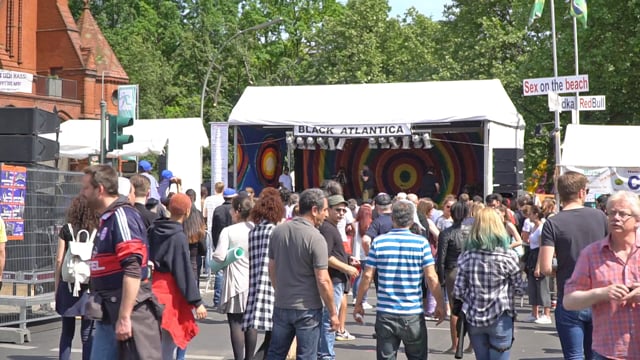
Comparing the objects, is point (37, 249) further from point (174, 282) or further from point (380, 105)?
point (380, 105)

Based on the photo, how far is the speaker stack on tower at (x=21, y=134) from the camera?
40.3 ft

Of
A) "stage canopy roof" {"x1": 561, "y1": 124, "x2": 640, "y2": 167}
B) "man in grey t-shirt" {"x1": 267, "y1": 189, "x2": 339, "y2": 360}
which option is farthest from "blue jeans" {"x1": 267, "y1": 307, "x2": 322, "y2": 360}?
"stage canopy roof" {"x1": 561, "y1": 124, "x2": 640, "y2": 167}

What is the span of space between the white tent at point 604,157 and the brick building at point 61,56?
2699 cm

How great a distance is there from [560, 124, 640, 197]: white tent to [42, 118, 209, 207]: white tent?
8.87 meters

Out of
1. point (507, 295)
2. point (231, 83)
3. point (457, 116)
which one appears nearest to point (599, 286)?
point (507, 295)

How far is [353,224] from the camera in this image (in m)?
17.0

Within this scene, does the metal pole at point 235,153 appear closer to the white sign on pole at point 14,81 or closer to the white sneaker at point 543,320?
the white sign on pole at point 14,81

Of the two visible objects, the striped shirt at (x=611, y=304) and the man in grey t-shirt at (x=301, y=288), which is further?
the man in grey t-shirt at (x=301, y=288)

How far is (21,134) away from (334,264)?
4950 millimetres

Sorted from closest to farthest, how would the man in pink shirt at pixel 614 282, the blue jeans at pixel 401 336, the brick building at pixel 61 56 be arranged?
the man in pink shirt at pixel 614 282
the blue jeans at pixel 401 336
the brick building at pixel 61 56

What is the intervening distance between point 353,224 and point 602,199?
410 centimetres

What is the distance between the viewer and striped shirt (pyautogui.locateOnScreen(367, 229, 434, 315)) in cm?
791

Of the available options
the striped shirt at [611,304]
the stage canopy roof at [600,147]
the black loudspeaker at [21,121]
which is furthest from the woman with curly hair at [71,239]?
the stage canopy roof at [600,147]

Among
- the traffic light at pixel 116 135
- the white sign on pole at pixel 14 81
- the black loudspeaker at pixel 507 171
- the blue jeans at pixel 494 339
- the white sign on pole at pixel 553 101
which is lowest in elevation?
the blue jeans at pixel 494 339
